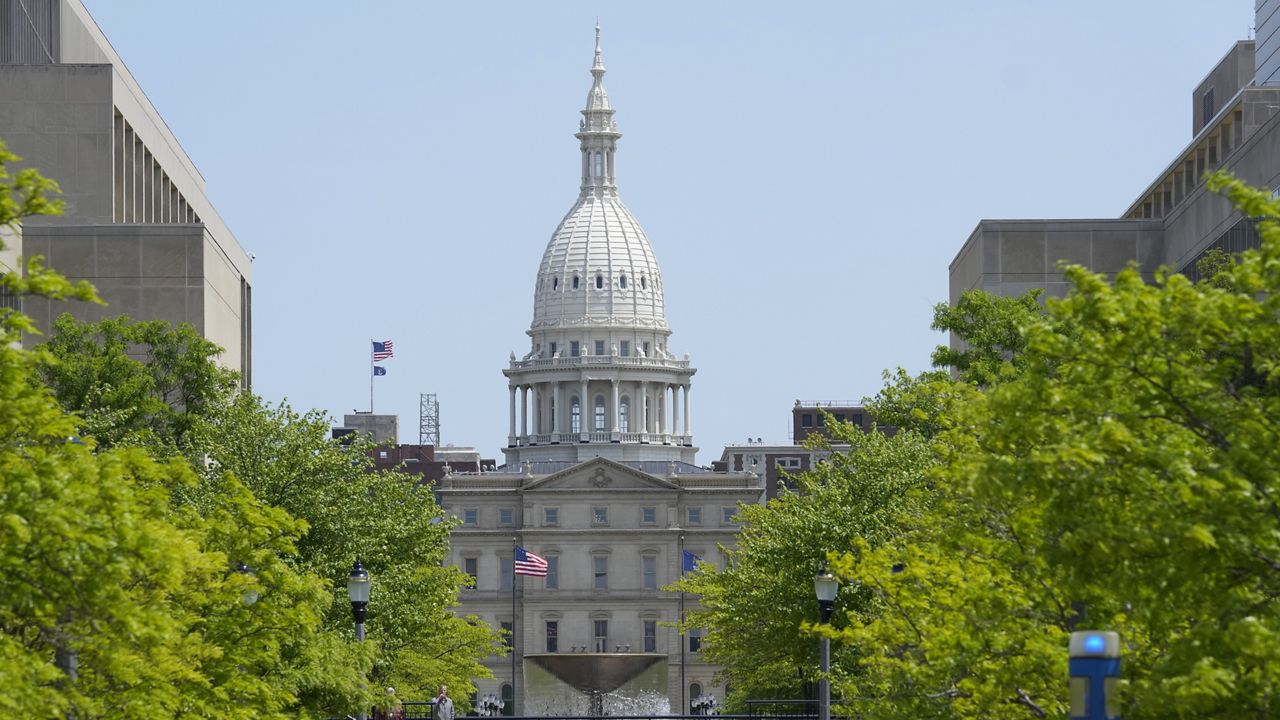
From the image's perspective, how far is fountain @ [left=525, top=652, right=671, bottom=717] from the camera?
114 metres

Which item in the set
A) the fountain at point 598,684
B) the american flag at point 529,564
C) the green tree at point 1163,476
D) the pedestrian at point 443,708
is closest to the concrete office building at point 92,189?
the pedestrian at point 443,708

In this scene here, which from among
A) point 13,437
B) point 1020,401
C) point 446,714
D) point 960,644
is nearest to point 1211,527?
point 1020,401

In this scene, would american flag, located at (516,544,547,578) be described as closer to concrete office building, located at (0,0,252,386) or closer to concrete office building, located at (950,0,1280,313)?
concrete office building, located at (950,0,1280,313)

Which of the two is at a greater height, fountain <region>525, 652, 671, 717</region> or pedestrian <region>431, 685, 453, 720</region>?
pedestrian <region>431, 685, 453, 720</region>

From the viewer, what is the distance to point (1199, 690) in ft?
74.5

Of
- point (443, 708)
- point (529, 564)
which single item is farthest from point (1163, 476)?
point (529, 564)

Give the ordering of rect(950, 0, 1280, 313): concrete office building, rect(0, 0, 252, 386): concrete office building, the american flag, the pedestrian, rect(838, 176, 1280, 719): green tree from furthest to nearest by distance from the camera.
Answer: the american flag
rect(0, 0, 252, 386): concrete office building
rect(950, 0, 1280, 313): concrete office building
the pedestrian
rect(838, 176, 1280, 719): green tree

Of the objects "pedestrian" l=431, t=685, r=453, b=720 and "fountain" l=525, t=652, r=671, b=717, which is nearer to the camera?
"pedestrian" l=431, t=685, r=453, b=720

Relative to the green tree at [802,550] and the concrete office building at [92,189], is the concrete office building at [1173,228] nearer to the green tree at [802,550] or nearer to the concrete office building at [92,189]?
the green tree at [802,550]

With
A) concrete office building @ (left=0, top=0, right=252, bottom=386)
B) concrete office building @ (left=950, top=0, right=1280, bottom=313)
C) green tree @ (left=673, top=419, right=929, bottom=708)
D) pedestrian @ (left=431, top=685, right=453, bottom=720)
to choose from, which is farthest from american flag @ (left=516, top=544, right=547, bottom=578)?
pedestrian @ (left=431, top=685, right=453, bottom=720)

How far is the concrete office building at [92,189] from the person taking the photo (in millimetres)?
82500

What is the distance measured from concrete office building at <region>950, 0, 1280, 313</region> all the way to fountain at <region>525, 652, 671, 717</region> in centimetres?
2847

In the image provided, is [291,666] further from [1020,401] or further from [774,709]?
[774,709]

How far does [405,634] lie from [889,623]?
1348 inches
